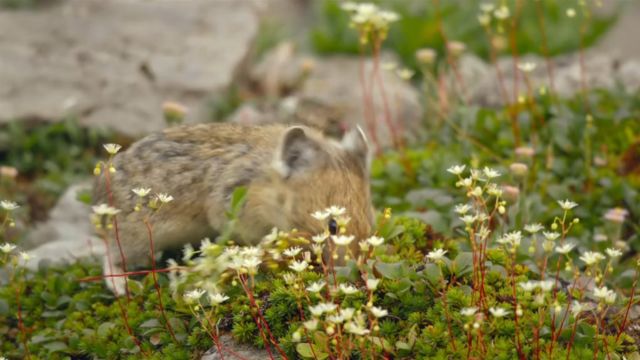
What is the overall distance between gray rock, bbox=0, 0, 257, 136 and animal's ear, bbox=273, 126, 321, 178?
4189mm

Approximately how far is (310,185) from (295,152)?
223 mm

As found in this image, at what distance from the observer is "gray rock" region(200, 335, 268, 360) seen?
4973 millimetres

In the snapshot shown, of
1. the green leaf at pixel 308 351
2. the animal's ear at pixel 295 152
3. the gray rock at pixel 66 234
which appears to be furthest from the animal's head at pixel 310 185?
the gray rock at pixel 66 234

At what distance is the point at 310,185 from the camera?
18.3ft

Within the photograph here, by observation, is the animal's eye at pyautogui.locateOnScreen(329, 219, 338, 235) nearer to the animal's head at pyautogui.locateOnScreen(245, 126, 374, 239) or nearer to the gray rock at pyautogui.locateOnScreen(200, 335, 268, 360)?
the animal's head at pyautogui.locateOnScreen(245, 126, 374, 239)

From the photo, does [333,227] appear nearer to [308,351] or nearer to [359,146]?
[359,146]

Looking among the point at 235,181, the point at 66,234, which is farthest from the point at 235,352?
the point at 66,234

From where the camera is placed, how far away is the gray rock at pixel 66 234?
6.96 meters

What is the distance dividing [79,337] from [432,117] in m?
4.28

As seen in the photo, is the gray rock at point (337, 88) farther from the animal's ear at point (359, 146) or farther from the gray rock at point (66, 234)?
the animal's ear at point (359, 146)

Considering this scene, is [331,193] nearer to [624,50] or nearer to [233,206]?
[233,206]

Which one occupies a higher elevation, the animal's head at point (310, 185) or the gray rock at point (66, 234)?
the animal's head at point (310, 185)

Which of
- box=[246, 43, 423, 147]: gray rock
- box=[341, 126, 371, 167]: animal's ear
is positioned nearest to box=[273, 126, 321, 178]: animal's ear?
box=[341, 126, 371, 167]: animal's ear

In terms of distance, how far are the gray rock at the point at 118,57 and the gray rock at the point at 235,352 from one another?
190 inches
